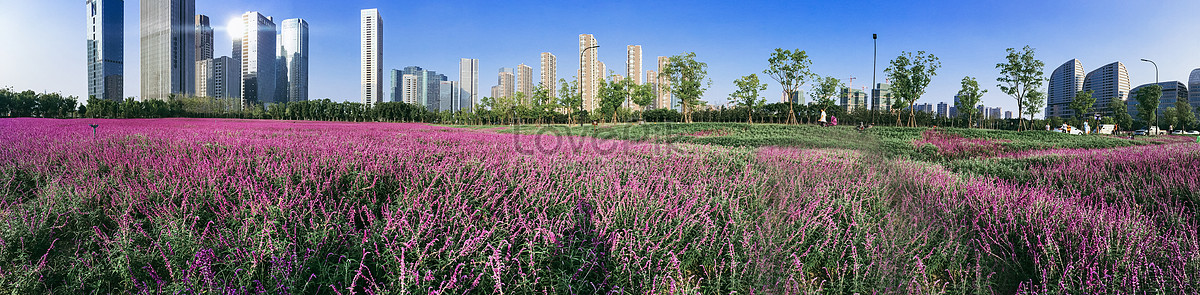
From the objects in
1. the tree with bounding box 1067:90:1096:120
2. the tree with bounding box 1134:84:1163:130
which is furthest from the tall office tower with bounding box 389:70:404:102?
the tree with bounding box 1134:84:1163:130

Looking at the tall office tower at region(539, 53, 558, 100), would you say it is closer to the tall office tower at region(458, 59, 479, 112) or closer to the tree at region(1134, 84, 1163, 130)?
the tall office tower at region(458, 59, 479, 112)

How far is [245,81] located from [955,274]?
5744 inches

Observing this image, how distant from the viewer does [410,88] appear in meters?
122

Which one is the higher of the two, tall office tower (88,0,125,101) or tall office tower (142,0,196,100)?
tall office tower (142,0,196,100)

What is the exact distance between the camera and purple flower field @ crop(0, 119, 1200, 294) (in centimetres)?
192

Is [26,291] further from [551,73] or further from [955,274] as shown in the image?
[551,73]

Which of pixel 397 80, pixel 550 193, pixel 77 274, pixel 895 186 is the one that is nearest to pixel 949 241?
pixel 895 186

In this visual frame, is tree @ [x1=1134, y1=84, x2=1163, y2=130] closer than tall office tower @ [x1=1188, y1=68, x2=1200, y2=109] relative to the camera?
Yes

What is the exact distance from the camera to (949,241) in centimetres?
266

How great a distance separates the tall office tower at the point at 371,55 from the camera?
140ft

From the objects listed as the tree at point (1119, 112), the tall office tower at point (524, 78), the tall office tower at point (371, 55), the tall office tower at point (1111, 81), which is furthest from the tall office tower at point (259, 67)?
the tall office tower at point (1111, 81)

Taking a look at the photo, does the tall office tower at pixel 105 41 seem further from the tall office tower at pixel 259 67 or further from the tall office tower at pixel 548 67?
the tall office tower at pixel 259 67

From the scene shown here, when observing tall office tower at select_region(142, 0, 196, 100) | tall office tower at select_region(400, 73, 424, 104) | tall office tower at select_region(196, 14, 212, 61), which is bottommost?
tall office tower at select_region(142, 0, 196, 100)

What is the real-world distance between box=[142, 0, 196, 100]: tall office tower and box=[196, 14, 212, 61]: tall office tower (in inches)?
931
